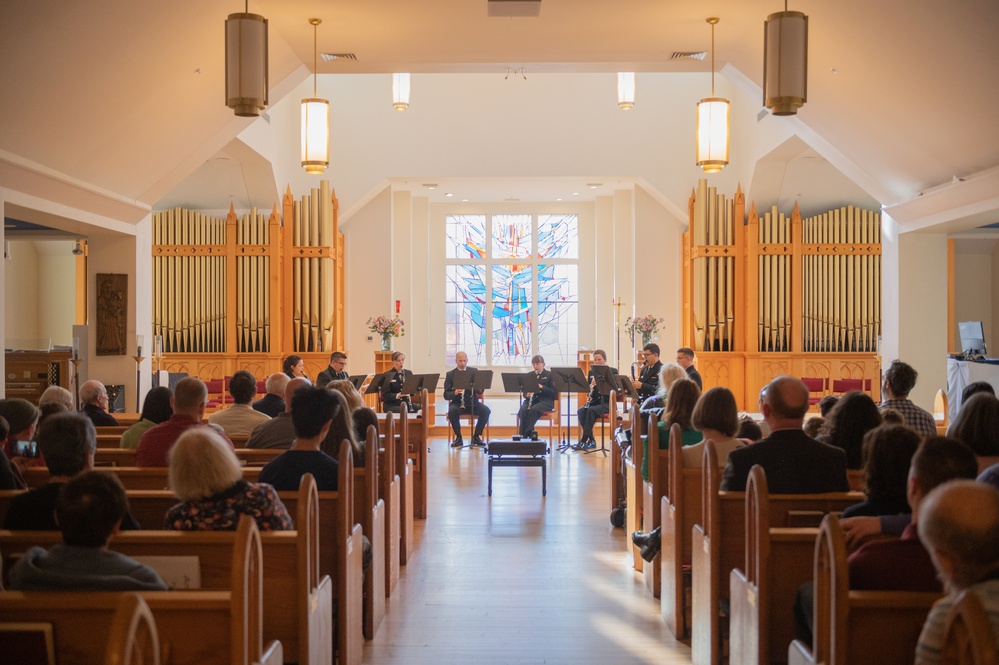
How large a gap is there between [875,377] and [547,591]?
8.98 m

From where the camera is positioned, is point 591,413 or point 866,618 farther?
point 591,413

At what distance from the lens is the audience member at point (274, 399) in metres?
5.87

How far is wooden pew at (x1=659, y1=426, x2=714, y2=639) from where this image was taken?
3990 mm

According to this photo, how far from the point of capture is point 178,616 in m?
2.11

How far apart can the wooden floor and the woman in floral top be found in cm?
134

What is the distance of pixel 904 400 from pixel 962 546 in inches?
142

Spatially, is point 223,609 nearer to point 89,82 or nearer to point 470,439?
point 89,82

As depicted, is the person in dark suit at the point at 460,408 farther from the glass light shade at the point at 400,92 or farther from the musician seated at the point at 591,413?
the glass light shade at the point at 400,92

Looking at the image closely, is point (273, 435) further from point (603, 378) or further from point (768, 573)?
point (603, 378)

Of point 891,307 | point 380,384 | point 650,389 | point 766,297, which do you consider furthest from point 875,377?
point 380,384

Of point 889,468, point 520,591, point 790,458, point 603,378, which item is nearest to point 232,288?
point 603,378

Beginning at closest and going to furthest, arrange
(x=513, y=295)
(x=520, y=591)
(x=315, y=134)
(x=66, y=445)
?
(x=66, y=445)
(x=520, y=591)
(x=315, y=134)
(x=513, y=295)

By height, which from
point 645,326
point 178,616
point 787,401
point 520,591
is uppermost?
point 645,326

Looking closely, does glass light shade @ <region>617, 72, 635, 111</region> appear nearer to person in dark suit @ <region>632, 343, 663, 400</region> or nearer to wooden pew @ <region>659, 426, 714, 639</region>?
person in dark suit @ <region>632, 343, 663, 400</region>
